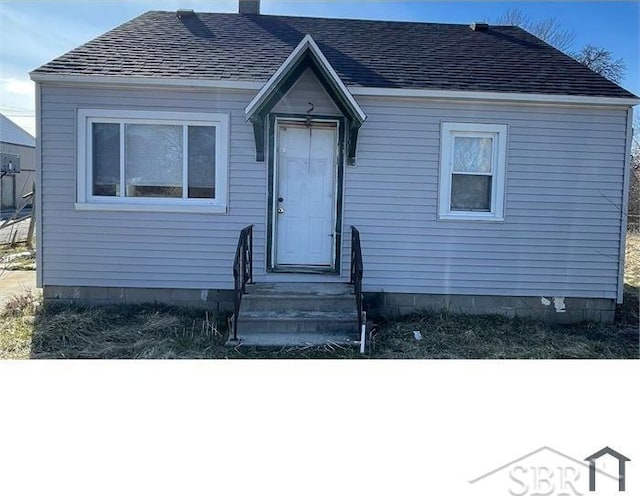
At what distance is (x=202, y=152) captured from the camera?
22.4 ft

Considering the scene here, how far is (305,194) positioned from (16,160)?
21974mm

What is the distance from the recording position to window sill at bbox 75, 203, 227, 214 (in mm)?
6730

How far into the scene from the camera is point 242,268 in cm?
635

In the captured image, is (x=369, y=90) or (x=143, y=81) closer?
(x=143, y=81)

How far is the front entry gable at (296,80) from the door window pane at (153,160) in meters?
1.26

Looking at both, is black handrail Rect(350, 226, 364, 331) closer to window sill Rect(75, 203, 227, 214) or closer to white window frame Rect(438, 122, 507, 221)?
white window frame Rect(438, 122, 507, 221)

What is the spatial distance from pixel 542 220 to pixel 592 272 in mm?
1100

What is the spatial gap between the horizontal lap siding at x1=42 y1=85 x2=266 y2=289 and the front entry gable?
67 centimetres

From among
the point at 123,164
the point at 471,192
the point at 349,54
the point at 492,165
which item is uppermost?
the point at 349,54

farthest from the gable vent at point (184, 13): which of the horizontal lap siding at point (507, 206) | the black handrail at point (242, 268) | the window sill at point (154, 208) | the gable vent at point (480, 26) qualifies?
the gable vent at point (480, 26)

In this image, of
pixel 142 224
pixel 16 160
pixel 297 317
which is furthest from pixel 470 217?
pixel 16 160

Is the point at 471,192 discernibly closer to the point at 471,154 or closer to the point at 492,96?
the point at 471,154

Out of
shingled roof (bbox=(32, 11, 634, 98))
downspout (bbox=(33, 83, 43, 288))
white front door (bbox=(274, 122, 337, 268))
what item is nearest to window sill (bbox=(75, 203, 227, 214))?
downspout (bbox=(33, 83, 43, 288))

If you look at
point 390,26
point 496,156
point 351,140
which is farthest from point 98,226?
point 390,26
